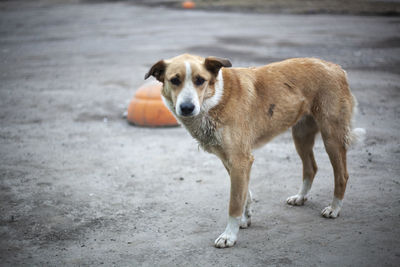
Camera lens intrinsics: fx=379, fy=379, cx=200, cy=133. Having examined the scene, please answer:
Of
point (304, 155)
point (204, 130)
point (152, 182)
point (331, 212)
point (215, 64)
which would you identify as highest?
point (215, 64)

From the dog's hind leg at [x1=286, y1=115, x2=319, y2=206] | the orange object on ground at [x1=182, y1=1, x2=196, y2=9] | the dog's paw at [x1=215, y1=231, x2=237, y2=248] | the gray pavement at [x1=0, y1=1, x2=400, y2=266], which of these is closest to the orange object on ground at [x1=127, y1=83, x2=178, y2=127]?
the gray pavement at [x1=0, y1=1, x2=400, y2=266]

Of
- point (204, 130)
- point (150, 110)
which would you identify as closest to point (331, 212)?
point (204, 130)

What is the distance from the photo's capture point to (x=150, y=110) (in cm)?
719

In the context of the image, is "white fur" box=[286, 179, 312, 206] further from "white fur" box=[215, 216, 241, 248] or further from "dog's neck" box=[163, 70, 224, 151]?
"dog's neck" box=[163, 70, 224, 151]

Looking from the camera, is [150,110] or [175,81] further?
[150,110]

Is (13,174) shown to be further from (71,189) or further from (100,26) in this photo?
(100,26)

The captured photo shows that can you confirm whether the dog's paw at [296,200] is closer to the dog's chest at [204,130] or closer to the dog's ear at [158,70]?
the dog's chest at [204,130]

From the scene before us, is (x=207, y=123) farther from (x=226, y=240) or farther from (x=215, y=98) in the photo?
(x=226, y=240)

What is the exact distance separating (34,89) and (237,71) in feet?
23.3

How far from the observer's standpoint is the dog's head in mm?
3486

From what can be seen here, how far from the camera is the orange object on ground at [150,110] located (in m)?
7.20

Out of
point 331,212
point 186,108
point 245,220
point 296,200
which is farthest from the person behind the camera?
point 296,200

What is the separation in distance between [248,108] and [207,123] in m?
0.48

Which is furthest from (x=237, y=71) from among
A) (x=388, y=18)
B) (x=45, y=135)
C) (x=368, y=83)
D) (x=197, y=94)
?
(x=388, y=18)
